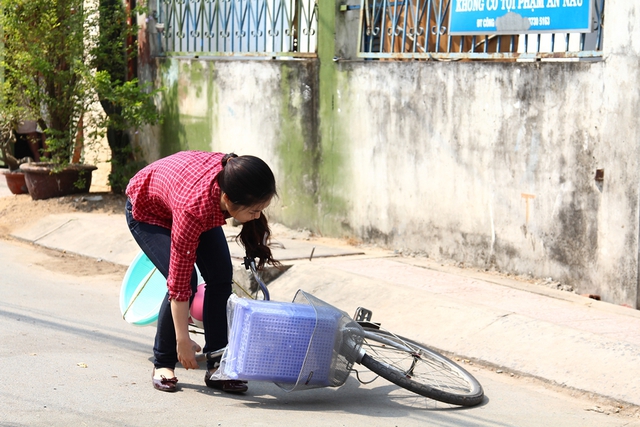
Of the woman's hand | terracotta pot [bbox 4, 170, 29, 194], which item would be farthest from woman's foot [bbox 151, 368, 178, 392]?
terracotta pot [bbox 4, 170, 29, 194]

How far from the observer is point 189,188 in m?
4.35

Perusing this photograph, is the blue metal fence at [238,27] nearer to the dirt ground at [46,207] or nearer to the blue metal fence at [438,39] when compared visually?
the blue metal fence at [438,39]

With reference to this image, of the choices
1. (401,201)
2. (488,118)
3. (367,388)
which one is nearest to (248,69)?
(401,201)

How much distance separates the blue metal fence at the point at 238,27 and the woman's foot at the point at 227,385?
485cm

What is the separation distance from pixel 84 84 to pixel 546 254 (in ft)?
19.9

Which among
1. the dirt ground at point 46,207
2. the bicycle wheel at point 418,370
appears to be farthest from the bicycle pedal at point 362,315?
the dirt ground at point 46,207

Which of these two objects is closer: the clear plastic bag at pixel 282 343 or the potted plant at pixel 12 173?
the clear plastic bag at pixel 282 343

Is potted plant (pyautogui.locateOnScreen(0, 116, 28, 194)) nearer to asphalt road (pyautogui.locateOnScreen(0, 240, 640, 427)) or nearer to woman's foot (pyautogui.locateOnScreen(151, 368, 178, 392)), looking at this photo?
asphalt road (pyautogui.locateOnScreen(0, 240, 640, 427))

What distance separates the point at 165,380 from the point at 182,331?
42 centimetres

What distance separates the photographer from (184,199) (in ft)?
14.1

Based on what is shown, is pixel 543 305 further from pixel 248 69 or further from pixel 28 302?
pixel 248 69

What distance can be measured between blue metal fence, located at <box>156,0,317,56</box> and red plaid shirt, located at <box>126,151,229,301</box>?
15.2 ft

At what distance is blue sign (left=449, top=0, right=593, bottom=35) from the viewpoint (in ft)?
21.8

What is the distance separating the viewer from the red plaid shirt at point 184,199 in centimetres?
427
